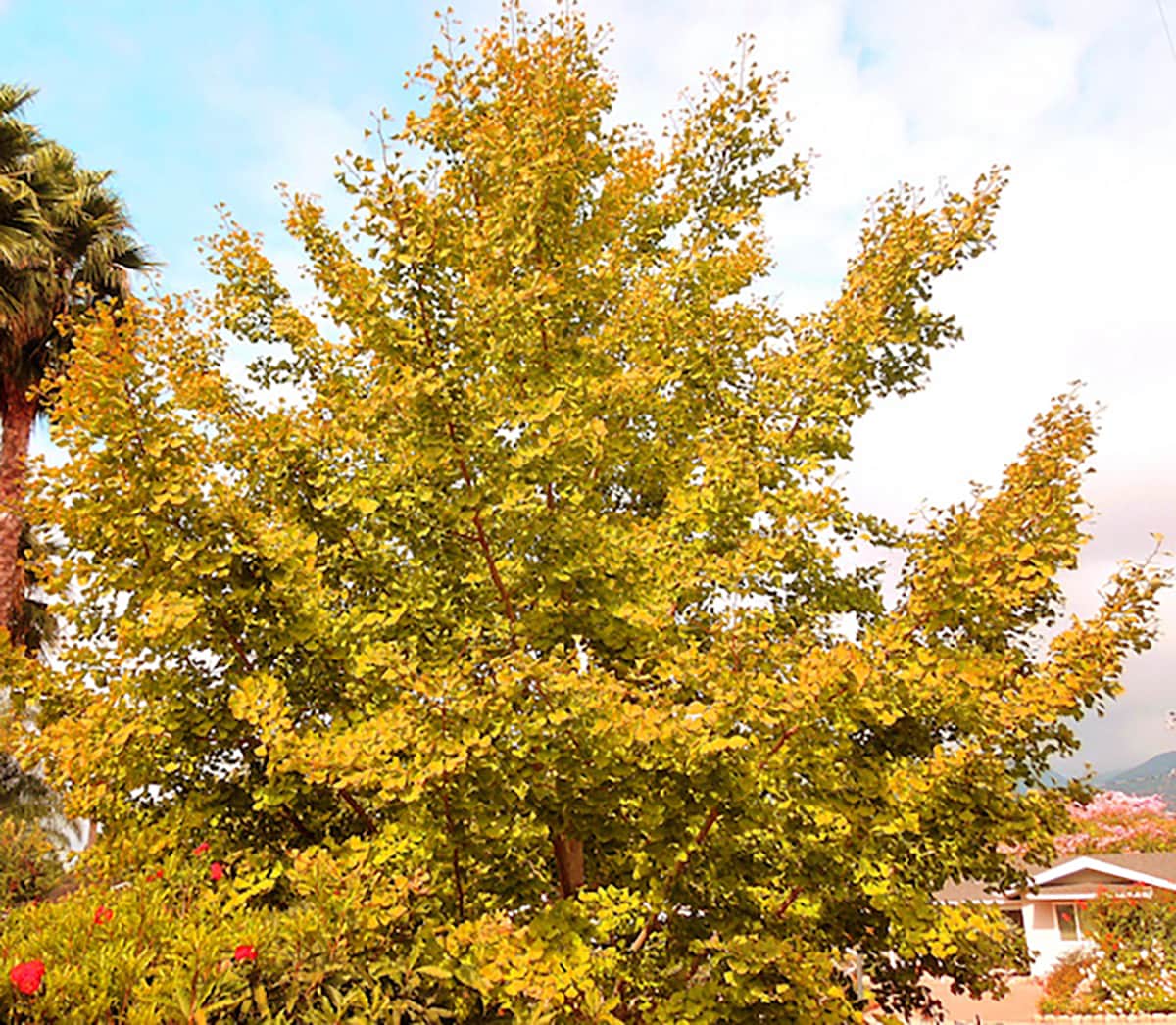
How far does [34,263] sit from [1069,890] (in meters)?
32.2

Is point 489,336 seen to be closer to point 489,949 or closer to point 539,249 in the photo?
point 539,249

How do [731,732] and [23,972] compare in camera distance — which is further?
[731,732]

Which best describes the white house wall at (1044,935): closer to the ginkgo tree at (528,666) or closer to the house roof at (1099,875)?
the house roof at (1099,875)

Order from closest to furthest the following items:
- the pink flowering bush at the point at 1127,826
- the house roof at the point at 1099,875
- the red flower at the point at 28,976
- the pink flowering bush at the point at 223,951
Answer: the red flower at the point at 28,976
the pink flowering bush at the point at 223,951
the house roof at the point at 1099,875
the pink flowering bush at the point at 1127,826

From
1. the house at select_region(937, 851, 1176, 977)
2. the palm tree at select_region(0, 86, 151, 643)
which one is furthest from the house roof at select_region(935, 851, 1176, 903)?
the palm tree at select_region(0, 86, 151, 643)

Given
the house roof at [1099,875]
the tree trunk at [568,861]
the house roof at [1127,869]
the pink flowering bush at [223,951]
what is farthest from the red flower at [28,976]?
the house roof at [1127,869]

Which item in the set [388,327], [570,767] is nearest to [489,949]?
[570,767]

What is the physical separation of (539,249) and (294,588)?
9.28 ft

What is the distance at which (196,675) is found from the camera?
547 centimetres

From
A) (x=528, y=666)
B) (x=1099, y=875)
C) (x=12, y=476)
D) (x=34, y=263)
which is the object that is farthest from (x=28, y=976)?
(x=1099, y=875)

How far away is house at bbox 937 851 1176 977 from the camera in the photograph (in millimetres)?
27219

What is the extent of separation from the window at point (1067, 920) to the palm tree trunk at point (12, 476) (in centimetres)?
3169

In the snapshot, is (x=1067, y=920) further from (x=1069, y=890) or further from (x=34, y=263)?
(x=34, y=263)

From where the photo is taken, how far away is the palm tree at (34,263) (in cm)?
1356
